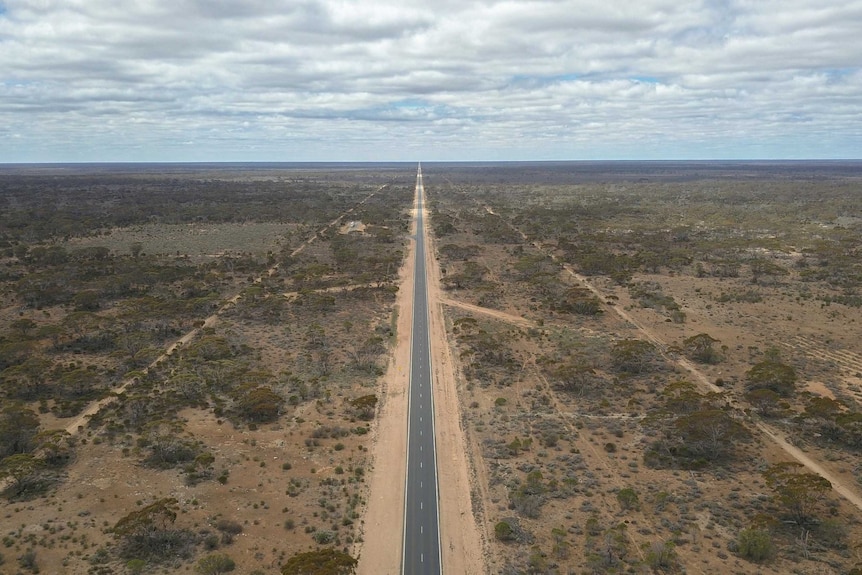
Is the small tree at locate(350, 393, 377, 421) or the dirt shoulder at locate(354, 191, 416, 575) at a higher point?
the small tree at locate(350, 393, 377, 421)

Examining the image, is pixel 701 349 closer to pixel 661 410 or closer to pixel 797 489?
pixel 661 410

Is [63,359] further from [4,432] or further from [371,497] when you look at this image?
[371,497]

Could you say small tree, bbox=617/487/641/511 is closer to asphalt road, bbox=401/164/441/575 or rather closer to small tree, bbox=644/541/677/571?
small tree, bbox=644/541/677/571

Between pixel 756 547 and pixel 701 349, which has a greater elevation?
pixel 701 349

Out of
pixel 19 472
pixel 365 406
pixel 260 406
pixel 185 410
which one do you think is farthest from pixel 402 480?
pixel 19 472

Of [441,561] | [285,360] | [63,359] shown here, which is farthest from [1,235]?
[441,561]

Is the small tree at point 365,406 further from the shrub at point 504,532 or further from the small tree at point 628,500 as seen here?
the small tree at point 628,500

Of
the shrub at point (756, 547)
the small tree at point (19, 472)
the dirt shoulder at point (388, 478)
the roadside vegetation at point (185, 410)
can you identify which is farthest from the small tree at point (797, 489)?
the small tree at point (19, 472)

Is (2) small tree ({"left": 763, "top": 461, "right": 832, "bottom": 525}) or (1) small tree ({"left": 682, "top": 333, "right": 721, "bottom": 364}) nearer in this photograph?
(2) small tree ({"left": 763, "top": 461, "right": 832, "bottom": 525})

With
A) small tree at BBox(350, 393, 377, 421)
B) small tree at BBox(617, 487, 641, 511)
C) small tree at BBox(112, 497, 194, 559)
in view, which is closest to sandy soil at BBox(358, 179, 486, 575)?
small tree at BBox(350, 393, 377, 421)
